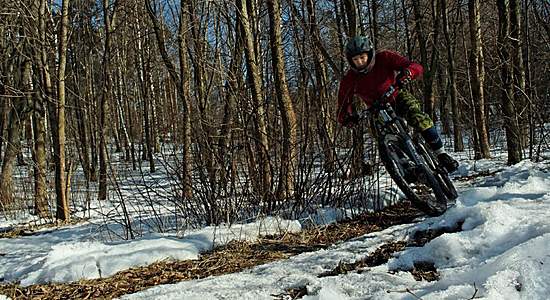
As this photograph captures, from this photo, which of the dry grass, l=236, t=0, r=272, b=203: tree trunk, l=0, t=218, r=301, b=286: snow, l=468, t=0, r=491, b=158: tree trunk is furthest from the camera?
l=468, t=0, r=491, b=158: tree trunk

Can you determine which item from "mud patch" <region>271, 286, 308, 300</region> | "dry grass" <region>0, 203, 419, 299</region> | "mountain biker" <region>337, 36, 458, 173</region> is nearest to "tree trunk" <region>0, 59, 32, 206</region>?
"dry grass" <region>0, 203, 419, 299</region>

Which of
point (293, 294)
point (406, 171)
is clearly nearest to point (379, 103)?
point (406, 171)

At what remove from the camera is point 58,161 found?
9250 mm

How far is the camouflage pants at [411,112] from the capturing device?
473cm

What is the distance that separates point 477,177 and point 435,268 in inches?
178

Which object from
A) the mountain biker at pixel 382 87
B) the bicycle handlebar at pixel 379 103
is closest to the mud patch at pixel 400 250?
the mountain biker at pixel 382 87

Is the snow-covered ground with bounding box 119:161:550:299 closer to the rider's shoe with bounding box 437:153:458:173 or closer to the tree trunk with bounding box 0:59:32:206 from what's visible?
the rider's shoe with bounding box 437:153:458:173

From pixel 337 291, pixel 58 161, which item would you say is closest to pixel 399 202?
pixel 337 291

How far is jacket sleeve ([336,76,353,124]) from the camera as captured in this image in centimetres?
484

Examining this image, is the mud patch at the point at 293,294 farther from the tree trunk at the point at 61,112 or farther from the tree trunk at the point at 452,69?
the tree trunk at the point at 452,69

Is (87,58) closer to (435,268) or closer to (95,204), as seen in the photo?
(95,204)

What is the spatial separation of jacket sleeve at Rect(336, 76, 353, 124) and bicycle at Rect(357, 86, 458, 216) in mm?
161

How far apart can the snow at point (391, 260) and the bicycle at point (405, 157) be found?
27 centimetres

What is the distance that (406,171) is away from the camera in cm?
474
